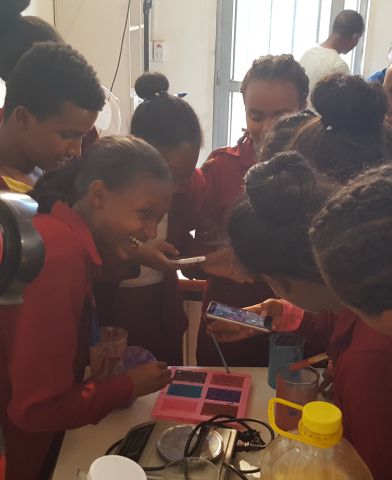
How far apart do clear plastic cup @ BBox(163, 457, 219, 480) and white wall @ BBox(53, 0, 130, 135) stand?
2214mm

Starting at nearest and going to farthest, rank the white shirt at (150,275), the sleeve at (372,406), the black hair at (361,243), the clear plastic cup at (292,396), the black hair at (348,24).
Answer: the black hair at (361,243)
the sleeve at (372,406)
the clear plastic cup at (292,396)
the white shirt at (150,275)
the black hair at (348,24)

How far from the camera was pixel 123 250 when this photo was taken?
1.03 m

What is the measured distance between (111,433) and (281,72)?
3.64 feet

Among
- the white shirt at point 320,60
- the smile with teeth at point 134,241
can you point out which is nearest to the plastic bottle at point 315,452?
the smile with teeth at point 134,241

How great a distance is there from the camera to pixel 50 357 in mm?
769

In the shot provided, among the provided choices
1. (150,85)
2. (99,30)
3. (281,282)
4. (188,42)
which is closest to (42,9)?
(99,30)

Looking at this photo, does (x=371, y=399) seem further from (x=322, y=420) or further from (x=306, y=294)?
(x=306, y=294)

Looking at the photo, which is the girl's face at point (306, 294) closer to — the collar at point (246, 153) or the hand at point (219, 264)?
the hand at point (219, 264)

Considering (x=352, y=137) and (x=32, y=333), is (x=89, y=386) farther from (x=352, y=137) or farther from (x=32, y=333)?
(x=352, y=137)

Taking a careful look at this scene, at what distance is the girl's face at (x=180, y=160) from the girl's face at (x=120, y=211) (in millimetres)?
305

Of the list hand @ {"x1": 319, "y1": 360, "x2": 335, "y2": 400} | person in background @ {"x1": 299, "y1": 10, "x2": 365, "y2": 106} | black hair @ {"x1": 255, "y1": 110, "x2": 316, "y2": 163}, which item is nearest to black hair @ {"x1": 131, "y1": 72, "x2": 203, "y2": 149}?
black hair @ {"x1": 255, "y1": 110, "x2": 316, "y2": 163}

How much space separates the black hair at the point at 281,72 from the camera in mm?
1427

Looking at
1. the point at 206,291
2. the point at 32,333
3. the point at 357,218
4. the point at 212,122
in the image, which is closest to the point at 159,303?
the point at 206,291

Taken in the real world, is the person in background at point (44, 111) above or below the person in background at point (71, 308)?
above
